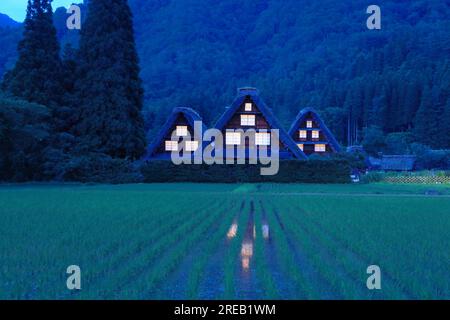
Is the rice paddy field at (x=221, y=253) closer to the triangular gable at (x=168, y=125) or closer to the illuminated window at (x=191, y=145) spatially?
the triangular gable at (x=168, y=125)

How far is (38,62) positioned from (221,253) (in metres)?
28.3

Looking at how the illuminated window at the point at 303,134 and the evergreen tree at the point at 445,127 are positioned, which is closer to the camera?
the illuminated window at the point at 303,134

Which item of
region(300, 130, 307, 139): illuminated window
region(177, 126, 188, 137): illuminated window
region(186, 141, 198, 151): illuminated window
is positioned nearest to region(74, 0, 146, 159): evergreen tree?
region(177, 126, 188, 137): illuminated window

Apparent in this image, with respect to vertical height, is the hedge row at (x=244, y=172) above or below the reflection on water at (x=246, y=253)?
above

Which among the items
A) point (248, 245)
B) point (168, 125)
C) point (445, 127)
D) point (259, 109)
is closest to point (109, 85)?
point (168, 125)

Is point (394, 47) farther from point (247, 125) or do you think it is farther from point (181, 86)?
point (247, 125)

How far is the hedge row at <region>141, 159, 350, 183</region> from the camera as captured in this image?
3369 cm

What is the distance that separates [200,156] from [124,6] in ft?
41.0

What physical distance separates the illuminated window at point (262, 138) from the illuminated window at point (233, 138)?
1483mm

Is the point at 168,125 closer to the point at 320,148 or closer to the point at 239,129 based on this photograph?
the point at 239,129

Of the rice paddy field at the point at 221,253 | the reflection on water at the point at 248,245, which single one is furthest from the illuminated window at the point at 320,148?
the reflection on water at the point at 248,245

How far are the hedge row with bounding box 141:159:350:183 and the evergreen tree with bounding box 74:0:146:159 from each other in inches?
88.5

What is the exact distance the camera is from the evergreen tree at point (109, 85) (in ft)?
105

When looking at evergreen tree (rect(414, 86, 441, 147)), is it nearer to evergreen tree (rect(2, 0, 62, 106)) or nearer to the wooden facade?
the wooden facade
